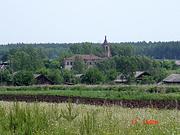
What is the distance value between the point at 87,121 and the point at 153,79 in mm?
67593

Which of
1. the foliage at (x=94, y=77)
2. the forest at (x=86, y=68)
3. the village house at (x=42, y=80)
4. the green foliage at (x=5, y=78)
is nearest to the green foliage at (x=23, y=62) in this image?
the forest at (x=86, y=68)

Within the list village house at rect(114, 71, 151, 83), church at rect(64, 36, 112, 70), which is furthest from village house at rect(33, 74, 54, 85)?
church at rect(64, 36, 112, 70)

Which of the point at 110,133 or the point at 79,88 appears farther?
the point at 79,88

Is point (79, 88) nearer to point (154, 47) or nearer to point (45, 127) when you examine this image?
point (45, 127)

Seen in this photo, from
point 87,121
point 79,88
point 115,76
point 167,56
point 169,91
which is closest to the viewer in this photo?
point 87,121

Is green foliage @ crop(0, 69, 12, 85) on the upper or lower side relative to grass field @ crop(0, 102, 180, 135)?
lower

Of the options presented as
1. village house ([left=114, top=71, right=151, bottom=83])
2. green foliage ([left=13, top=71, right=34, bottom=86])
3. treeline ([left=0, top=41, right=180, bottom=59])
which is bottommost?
village house ([left=114, top=71, right=151, bottom=83])

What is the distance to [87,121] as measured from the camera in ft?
30.3

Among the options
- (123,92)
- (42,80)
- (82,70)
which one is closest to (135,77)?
(42,80)

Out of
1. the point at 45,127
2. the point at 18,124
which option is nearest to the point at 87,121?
the point at 45,127

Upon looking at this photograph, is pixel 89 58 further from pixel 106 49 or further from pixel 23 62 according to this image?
pixel 23 62

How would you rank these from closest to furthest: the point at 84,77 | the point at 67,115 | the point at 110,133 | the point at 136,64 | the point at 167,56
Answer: the point at 110,133, the point at 67,115, the point at 84,77, the point at 136,64, the point at 167,56

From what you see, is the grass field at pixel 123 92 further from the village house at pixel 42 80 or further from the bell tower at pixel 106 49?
the bell tower at pixel 106 49

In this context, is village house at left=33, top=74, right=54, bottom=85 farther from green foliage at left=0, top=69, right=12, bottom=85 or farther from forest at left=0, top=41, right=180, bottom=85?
green foliage at left=0, top=69, right=12, bottom=85
